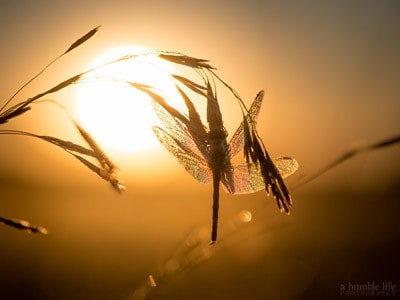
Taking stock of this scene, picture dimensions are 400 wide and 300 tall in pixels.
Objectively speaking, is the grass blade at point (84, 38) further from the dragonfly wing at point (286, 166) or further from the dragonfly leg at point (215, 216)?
the dragonfly wing at point (286, 166)

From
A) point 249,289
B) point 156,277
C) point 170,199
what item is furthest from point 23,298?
point 170,199

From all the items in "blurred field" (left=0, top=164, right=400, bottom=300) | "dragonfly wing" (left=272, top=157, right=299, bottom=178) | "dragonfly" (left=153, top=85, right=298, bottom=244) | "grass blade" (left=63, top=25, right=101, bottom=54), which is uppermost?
"grass blade" (left=63, top=25, right=101, bottom=54)

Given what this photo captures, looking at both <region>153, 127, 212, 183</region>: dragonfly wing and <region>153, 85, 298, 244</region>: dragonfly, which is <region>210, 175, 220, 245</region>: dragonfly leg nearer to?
<region>153, 85, 298, 244</region>: dragonfly

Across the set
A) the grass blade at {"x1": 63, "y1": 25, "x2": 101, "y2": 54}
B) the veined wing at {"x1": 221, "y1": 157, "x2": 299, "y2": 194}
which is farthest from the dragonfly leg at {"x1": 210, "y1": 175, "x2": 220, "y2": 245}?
the grass blade at {"x1": 63, "y1": 25, "x2": 101, "y2": 54}

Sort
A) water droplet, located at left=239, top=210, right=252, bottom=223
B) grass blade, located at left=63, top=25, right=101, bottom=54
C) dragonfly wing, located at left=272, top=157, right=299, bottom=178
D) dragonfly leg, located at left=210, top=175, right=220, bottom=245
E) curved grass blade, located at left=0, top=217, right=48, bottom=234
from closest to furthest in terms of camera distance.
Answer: curved grass blade, located at left=0, top=217, right=48, bottom=234
dragonfly leg, located at left=210, top=175, right=220, bottom=245
grass blade, located at left=63, top=25, right=101, bottom=54
water droplet, located at left=239, top=210, right=252, bottom=223
dragonfly wing, located at left=272, top=157, right=299, bottom=178

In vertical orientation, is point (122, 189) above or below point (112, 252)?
above

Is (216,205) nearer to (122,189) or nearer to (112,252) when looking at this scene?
(122,189)

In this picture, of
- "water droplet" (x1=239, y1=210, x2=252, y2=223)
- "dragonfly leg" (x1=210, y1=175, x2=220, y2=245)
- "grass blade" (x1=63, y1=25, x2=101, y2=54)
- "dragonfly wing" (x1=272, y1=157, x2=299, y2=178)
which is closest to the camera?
"dragonfly leg" (x1=210, y1=175, x2=220, y2=245)

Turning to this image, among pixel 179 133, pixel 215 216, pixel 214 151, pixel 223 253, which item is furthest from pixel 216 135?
pixel 223 253
